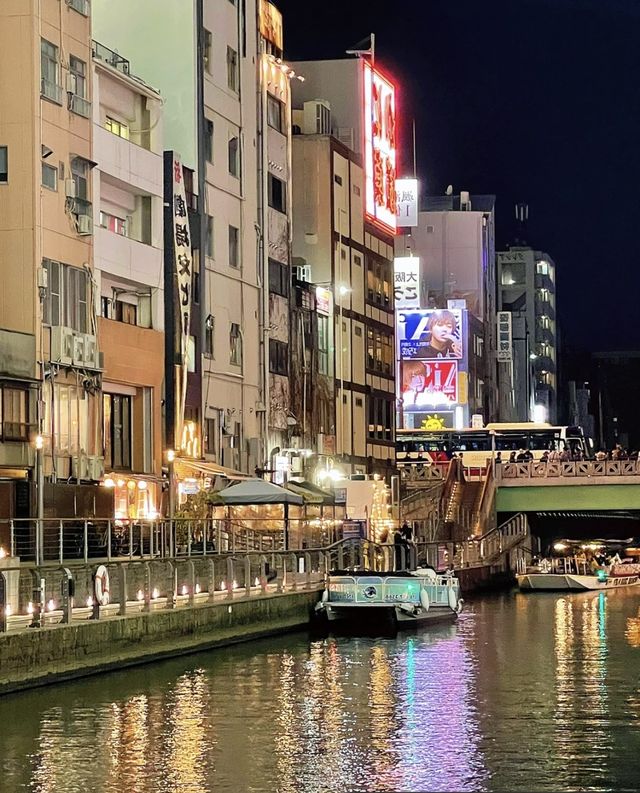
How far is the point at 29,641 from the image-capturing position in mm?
36719

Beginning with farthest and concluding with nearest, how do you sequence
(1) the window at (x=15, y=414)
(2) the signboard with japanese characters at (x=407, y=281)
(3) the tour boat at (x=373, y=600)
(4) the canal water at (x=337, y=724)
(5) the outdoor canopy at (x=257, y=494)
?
1. (2) the signboard with japanese characters at (x=407, y=281)
2. (5) the outdoor canopy at (x=257, y=494)
3. (3) the tour boat at (x=373, y=600)
4. (1) the window at (x=15, y=414)
5. (4) the canal water at (x=337, y=724)

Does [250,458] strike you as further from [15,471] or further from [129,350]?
[15,471]

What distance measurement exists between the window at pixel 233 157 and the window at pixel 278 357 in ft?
27.6

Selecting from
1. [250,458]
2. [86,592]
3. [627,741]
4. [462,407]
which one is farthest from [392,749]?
[462,407]

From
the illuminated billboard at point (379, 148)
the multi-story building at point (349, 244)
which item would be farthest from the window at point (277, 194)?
the illuminated billboard at point (379, 148)

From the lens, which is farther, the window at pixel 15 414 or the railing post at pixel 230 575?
the window at pixel 15 414

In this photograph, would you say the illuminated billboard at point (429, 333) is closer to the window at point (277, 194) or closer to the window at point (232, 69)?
the window at point (277, 194)

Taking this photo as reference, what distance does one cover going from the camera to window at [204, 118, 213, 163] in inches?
3017

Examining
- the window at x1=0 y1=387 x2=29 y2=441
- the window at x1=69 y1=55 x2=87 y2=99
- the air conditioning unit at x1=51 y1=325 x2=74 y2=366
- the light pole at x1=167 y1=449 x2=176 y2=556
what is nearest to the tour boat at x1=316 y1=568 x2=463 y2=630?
the light pole at x1=167 y1=449 x2=176 y2=556

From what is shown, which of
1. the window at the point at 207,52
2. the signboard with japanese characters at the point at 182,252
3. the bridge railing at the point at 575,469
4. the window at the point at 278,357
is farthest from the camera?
the bridge railing at the point at 575,469

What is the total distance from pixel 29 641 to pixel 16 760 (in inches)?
293

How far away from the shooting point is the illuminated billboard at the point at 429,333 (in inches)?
5527

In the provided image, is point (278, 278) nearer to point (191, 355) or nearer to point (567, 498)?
point (191, 355)

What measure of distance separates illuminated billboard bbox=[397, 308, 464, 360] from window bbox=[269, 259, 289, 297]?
52.6 metres
